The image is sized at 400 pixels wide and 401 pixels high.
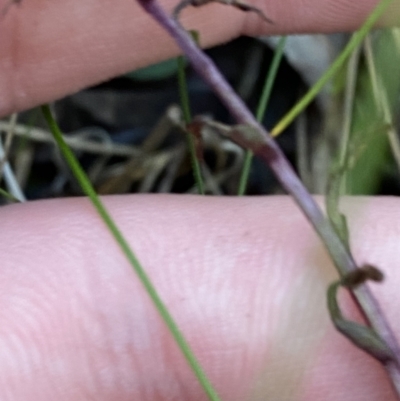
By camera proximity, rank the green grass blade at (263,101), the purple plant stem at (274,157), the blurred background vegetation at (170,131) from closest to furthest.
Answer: the purple plant stem at (274,157), the green grass blade at (263,101), the blurred background vegetation at (170,131)

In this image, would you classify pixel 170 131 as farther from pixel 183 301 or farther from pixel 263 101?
pixel 183 301

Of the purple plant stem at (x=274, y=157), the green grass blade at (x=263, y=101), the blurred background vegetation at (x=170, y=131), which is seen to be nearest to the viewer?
the purple plant stem at (x=274, y=157)

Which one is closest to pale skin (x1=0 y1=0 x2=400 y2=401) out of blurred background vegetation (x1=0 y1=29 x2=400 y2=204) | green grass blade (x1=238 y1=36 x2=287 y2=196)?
green grass blade (x1=238 y1=36 x2=287 y2=196)

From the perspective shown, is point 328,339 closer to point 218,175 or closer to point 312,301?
point 312,301

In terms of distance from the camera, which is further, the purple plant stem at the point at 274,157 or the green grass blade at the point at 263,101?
the green grass blade at the point at 263,101

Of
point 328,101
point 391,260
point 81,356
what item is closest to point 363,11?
point 328,101

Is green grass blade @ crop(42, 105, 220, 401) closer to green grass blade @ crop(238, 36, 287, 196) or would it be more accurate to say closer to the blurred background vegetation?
green grass blade @ crop(238, 36, 287, 196)

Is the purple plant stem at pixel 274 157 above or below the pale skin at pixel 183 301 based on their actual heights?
above

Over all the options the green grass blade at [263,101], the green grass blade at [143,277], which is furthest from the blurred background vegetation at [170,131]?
the green grass blade at [143,277]

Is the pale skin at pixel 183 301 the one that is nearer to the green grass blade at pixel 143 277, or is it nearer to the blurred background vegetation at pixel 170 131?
the green grass blade at pixel 143 277

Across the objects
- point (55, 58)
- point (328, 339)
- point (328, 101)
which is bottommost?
point (328, 339)
